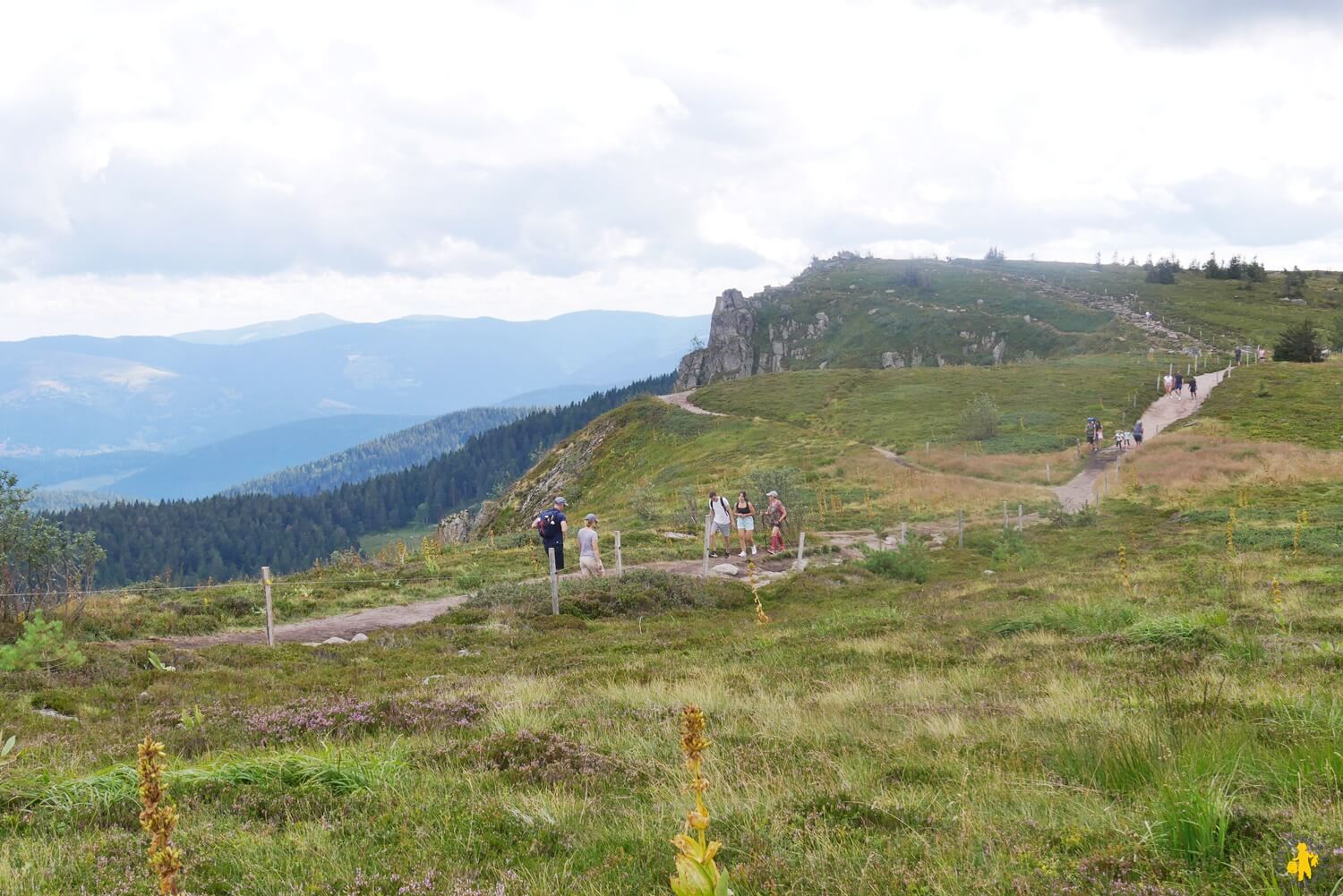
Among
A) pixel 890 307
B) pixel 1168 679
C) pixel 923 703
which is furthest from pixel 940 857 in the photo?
pixel 890 307

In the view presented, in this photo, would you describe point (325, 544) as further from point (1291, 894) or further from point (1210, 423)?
point (1291, 894)

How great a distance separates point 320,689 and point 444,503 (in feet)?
639

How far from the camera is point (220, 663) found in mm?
14805

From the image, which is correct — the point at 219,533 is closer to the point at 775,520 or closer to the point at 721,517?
the point at 721,517

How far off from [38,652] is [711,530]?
64.8 ft

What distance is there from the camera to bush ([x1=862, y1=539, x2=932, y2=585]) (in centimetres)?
2489

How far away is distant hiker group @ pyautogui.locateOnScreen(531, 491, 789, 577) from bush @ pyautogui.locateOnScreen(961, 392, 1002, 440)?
3130 cm

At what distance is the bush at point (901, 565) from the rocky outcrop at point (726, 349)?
13594 cm

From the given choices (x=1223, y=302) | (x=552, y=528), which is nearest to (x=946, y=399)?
(x=552, y=528)

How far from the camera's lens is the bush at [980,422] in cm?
5922

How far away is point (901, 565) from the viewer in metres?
25.2

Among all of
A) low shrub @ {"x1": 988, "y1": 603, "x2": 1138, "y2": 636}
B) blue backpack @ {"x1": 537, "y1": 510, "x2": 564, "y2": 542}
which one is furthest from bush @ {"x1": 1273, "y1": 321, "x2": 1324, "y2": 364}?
low shrub @ {"x1": 988, "y1": 603, "x2": 1138, "y2": 636}
